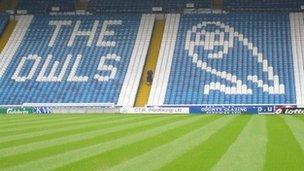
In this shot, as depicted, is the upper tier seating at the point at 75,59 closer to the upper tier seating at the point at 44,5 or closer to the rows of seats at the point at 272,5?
the upper tier seating at the point at 44,5

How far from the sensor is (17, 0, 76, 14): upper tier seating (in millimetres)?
51000

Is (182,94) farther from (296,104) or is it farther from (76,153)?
(76,153)

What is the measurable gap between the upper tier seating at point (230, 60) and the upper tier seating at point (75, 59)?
245cm

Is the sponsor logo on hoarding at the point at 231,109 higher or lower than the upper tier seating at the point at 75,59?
lower

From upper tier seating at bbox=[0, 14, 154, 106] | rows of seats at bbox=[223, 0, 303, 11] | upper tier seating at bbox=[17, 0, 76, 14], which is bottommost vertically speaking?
upper tier seating at bbox=[0, 14, 154, 106]

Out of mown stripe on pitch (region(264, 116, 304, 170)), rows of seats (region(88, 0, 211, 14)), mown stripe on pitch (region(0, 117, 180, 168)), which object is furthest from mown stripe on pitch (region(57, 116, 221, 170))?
rows of seats (region(88, 0, 211, 14))

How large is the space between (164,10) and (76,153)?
37.0 m

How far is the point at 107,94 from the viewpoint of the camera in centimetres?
4194

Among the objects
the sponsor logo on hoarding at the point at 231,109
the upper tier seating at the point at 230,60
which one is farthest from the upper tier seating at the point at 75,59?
the sponsor logo on hoarding at the point at 231,109

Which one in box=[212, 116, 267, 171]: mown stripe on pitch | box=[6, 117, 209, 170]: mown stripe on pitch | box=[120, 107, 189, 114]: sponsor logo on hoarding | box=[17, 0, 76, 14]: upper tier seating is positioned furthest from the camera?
box=[17, 0, 76, 14]: upper tier seating

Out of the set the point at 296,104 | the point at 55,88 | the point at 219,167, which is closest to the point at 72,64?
the point at 55,88

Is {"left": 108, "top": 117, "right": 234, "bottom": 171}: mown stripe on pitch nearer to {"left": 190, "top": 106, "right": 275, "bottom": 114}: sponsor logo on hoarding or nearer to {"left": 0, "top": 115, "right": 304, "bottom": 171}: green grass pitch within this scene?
{"left": 0, "top": 115, "right": 304, "bottom": 171}: green grass pitch

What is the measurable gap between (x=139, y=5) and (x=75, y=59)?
335 inches

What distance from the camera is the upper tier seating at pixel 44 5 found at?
51.0 meters
